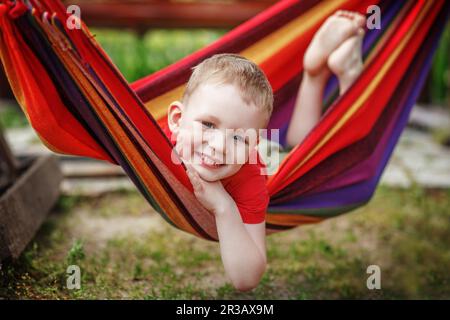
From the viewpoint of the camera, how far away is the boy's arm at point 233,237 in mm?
1311

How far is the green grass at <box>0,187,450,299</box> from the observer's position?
5.45 ft

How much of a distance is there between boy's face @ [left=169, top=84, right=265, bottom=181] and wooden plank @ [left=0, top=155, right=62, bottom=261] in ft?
2.01

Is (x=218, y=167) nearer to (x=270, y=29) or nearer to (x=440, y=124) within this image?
(x=270, y=29)

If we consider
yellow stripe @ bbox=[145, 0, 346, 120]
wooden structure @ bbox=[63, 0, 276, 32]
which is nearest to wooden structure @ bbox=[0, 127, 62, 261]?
yellow stripe @ bbox=[145, 0, 346, 120]

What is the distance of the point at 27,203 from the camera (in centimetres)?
200

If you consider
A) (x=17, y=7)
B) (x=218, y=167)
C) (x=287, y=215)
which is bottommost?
(x=287, y=215)

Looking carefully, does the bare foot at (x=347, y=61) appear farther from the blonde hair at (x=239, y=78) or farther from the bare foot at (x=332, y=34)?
the blonde hair at (x=239, y=78)

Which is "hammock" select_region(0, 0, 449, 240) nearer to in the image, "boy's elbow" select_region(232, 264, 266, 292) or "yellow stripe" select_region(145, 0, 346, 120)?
"yellow stripe" select_region(145, 0, 346, 120)

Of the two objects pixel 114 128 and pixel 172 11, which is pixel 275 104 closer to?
pixel 114 128

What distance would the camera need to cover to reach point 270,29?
188cm

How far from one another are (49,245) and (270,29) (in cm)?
103

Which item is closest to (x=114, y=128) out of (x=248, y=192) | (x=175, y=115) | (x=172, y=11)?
(x=175, y=115)

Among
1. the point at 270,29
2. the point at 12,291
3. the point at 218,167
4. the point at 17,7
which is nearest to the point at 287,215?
the point at 218,167

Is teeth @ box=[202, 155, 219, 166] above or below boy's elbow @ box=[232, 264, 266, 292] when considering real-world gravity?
above
